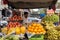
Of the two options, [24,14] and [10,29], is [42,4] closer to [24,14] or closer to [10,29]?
[10,29]

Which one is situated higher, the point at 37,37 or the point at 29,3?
the point at 29,3

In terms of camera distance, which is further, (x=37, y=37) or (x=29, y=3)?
(x=29, y=3)

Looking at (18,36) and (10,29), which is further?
(10,29)

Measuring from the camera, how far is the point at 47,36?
296 centimetres

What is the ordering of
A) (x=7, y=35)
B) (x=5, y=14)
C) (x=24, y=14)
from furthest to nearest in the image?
(x=5, y=14) < (x=24, y=14) < (x=7, y=35)

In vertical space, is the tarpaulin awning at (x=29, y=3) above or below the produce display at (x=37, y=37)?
above

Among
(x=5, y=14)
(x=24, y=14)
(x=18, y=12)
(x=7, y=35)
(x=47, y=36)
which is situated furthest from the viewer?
(x=5, y=14)

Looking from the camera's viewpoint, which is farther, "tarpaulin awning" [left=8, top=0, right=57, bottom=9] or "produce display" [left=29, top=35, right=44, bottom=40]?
"tarpaulin awning" [left=8, top=0, right=57, bottom=9]

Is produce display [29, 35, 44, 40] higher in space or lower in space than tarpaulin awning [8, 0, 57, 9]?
lower

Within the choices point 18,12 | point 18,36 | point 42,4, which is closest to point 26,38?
point 18,36

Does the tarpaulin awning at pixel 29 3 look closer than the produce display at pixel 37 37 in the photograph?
No

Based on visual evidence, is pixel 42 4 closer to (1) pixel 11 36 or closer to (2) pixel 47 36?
(2) pixel 47 36

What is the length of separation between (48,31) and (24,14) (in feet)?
7.51

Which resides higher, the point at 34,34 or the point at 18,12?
the point at 18,12
